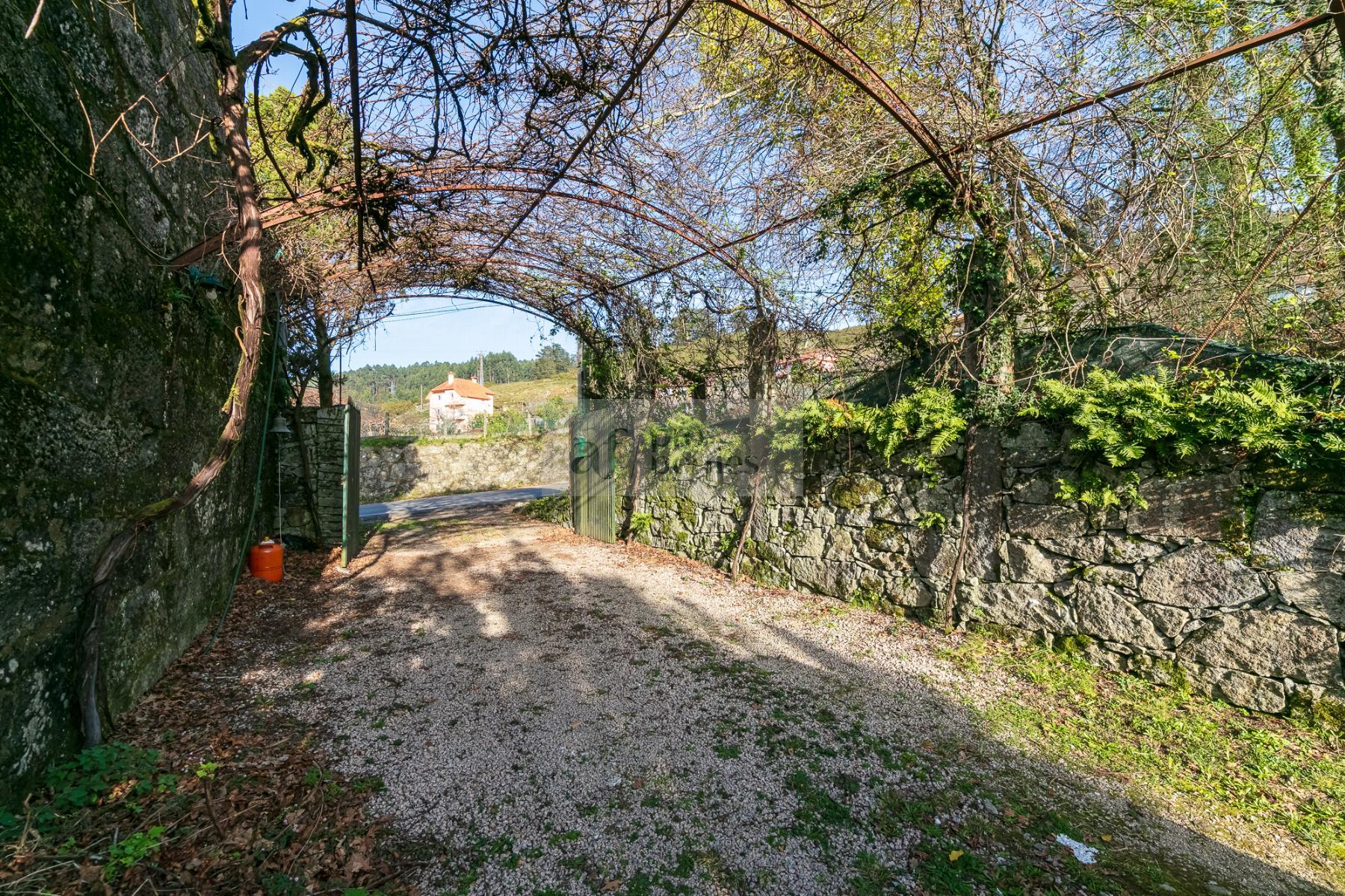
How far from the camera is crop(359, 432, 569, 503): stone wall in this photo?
1443 centimetres

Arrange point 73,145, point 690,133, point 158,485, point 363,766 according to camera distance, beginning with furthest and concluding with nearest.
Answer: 1. point 690,133
2. point 158,485
3. point 363,766
4. point 73,145

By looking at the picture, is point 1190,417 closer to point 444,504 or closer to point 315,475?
point 315,475

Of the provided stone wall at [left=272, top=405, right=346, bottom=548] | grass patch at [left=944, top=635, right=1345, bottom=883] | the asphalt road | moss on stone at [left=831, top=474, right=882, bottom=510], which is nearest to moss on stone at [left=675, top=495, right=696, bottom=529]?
moss on stone at [left=831, top=474, right=882, bottom=510]

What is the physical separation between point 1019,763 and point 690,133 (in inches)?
229

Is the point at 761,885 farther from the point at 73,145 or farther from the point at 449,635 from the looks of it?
the point at 73,145

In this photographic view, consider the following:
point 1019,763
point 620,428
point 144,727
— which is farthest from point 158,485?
point 620,428

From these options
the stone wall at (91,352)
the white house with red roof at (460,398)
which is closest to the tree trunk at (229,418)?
the stone wall at (91,352)

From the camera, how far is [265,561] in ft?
18.3

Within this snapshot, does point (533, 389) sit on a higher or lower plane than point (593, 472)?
higher

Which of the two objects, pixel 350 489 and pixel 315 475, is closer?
pixel 350 489

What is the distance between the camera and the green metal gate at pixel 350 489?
6535 mm

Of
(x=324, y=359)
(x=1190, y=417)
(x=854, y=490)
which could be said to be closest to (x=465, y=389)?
(x=324, y=359)

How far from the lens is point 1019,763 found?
2.80m

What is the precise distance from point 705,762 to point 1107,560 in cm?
300
